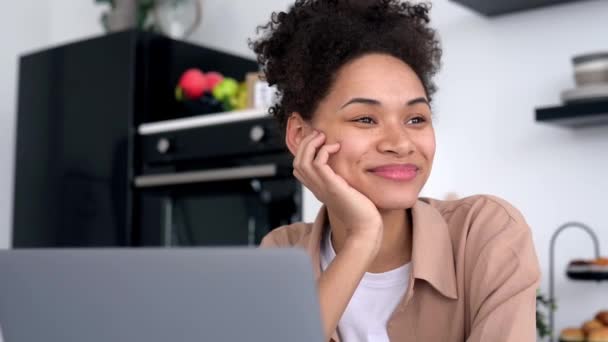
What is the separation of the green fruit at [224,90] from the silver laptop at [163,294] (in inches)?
87.5

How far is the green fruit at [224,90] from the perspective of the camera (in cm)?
292

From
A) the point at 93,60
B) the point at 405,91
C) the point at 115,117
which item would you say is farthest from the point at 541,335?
the point at 93,60

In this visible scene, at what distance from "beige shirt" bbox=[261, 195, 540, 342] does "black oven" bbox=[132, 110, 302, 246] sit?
54.2 inches

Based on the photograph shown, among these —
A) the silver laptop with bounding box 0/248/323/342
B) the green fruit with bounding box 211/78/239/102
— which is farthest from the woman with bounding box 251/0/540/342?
the green fruit with bounding box 211/78/239/102

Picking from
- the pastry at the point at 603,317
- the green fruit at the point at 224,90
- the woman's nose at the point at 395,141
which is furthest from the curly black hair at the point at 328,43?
the green fruit at the point at 224,90

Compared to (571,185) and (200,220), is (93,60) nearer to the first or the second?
(200,220)

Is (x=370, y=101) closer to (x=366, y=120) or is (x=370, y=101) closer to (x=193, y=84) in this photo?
(x=366, y=120)

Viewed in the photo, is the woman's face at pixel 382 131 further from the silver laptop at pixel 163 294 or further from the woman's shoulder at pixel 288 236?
the silver laptop at pixel 163 294

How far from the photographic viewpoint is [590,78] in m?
2.21

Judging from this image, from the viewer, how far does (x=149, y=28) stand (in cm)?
334

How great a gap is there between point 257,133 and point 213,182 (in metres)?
0.27

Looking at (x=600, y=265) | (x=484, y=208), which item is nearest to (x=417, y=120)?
(x=484, y=208)

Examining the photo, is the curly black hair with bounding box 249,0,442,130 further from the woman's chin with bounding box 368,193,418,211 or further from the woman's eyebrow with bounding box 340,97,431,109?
the woman's chin with bounding box 368,193,418,211

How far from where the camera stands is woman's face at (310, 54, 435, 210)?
3.74 ft
